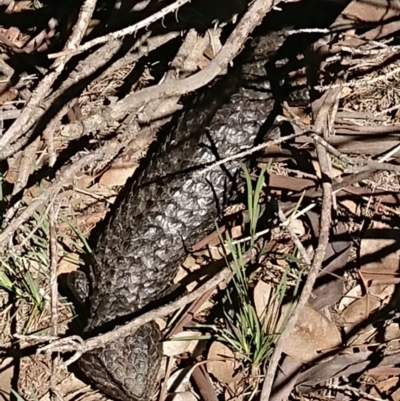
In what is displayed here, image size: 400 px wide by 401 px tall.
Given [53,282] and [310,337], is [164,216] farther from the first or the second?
[310,337]

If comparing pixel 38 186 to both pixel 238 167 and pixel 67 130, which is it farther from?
pixel 238 167

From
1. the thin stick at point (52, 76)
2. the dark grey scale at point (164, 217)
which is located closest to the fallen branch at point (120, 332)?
the dark grey scale at point (164, 217)

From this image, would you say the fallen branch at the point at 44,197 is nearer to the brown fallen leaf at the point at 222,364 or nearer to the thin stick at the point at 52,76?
the thin stick at the point at 52,76

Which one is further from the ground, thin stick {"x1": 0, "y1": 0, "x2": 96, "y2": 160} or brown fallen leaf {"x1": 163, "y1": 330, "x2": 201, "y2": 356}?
thin stick {"x1": 0, "y1": 0, "x2": 96, "y2": 160}

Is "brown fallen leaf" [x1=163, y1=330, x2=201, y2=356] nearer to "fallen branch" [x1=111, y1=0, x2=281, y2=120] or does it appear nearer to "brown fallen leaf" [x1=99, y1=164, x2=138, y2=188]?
"brown fallen leaf" [x1=99, y1=164, x2=138, y2=188]

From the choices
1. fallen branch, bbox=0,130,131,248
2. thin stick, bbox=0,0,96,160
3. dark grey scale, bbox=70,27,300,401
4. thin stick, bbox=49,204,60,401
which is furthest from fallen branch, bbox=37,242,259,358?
thin stick, bbox=0,0,96,160

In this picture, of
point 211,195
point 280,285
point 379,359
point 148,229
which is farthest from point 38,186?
point 379,359

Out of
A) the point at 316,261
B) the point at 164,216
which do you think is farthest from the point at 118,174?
the point at 316,261

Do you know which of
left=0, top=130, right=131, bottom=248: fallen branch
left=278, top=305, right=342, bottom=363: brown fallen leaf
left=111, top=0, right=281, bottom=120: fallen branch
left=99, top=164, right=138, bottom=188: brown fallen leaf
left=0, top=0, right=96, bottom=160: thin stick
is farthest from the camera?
left=99, top=164, right=138, bottom=188: brown fallen leaf

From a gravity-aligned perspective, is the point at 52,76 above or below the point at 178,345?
above
